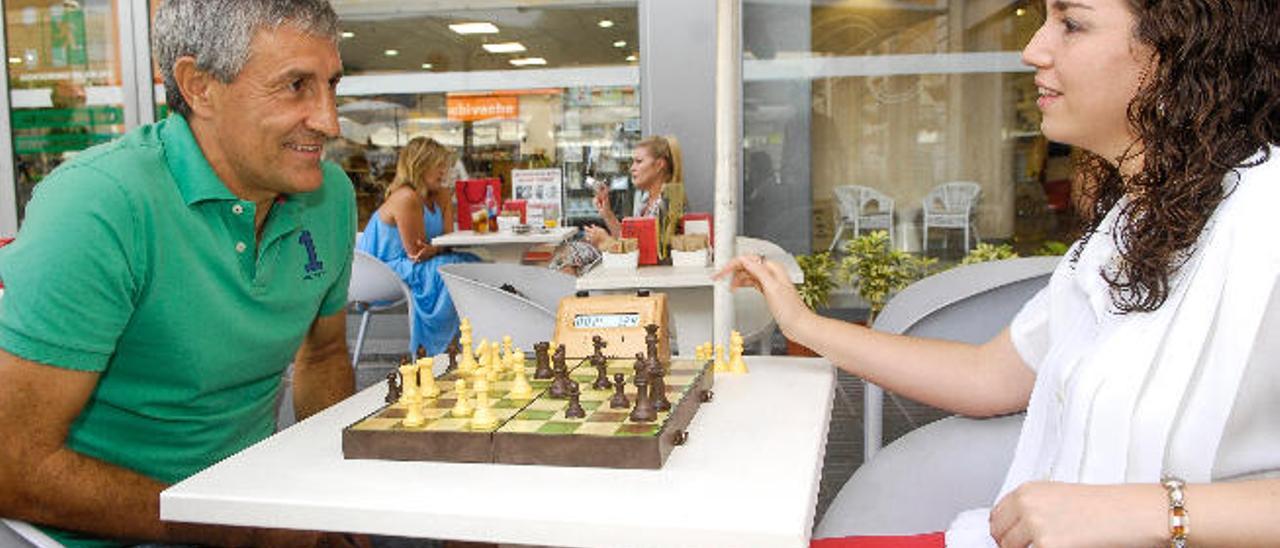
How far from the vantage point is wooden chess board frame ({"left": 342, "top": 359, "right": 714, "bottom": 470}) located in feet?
4.26

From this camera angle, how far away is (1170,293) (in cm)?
132

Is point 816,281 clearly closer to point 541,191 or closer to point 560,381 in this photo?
point 541,191

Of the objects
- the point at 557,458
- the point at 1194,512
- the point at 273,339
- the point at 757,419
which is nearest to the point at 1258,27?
the point at 1194,512

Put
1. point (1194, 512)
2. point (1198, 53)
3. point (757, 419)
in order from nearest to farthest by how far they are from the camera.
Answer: point (1194, 512), point (1198, 53), point (757, 419)

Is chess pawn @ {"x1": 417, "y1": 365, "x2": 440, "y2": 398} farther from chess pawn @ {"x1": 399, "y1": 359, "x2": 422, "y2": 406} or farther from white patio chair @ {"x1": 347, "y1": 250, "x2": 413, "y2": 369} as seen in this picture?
white patio chair @ {"x1": 347, "y1": 250, "x2": 413, "y2": 369}

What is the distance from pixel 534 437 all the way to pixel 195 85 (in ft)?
3.09

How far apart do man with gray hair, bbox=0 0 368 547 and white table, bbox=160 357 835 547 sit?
27 centimetres

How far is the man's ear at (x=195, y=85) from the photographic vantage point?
69.3 inches

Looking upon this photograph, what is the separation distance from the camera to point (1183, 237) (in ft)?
4.30

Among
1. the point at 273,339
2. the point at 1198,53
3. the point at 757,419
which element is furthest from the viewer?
the point at 273,339

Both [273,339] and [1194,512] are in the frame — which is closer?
[1194,512]

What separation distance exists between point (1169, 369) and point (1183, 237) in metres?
0.17

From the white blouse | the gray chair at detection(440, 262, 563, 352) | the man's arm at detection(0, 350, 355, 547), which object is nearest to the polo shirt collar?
the man's arm at detection(0, 350, 355, 547)

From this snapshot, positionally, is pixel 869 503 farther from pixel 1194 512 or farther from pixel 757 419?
pixel 1194 512
